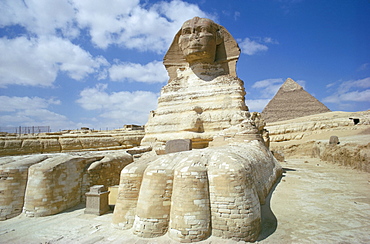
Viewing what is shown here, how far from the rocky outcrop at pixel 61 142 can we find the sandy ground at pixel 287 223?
8.30 metres

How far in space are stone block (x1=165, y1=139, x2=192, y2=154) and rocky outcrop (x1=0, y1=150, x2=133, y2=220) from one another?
3.08 metres

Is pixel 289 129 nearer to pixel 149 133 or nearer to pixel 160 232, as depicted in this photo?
pixel 149 133

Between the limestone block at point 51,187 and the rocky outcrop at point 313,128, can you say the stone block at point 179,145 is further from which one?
the rocky outcrop at point 313,128

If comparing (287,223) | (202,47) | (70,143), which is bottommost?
(287,223)

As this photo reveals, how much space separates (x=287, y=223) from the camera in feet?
16.2

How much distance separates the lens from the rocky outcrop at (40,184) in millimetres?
6848

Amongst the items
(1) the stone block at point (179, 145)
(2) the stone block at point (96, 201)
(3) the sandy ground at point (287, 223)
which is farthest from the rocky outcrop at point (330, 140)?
(2) the stone block at point (96, 201)

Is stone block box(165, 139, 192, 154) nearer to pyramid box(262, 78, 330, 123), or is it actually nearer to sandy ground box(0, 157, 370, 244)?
sandy ground box(0, 157, 370, 244)

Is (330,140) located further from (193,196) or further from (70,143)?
(70,143)

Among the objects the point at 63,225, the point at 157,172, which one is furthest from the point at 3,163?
the point at 157,172

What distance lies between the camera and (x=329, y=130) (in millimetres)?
28266

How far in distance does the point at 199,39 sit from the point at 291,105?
5554 centimetres

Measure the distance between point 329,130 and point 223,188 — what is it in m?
29.0

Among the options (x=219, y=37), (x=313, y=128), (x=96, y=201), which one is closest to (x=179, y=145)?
(x=96, y=201)
